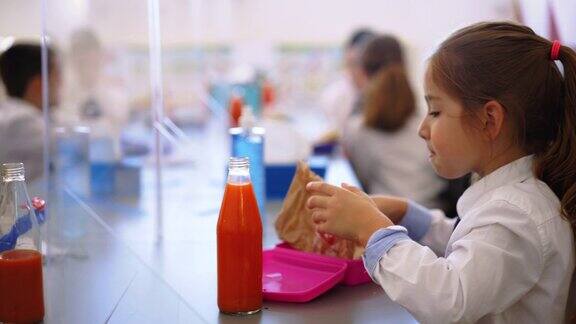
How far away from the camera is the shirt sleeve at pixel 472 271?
992 mm

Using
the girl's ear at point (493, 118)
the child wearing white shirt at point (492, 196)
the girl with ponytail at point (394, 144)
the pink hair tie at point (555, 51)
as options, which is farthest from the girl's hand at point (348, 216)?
the girl with ponytail at point (394, 144)

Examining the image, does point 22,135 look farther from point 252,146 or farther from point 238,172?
point 238,172

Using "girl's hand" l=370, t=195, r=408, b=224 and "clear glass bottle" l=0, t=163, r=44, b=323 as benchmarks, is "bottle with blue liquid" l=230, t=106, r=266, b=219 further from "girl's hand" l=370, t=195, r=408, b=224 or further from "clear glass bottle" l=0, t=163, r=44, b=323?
"clear glass bottle" l=0, t=163, r=44, b=323

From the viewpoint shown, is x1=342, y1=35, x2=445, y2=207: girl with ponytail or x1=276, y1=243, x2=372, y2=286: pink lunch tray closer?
x1=276, y1=243, x2=372, y2=286: pink lunch tray

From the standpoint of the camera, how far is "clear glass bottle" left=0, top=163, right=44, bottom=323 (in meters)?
0.98

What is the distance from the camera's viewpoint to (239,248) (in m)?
1.03

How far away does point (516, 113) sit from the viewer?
1.15 meters

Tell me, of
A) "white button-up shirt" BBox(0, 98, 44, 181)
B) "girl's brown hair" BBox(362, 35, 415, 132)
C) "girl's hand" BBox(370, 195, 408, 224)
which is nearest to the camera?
"girl's hand" BBox(370, 195, 408, 224)

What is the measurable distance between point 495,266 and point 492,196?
141 mm

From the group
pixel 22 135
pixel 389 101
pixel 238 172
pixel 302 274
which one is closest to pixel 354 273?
pixel 302 274

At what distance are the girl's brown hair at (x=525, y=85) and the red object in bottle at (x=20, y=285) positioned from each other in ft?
2.25

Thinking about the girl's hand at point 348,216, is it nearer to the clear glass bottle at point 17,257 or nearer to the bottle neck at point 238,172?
the bottle neck at point 238,172

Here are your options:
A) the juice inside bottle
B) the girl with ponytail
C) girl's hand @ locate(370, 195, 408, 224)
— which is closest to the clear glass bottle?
the juice inside bottle

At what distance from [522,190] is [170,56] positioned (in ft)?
8.35
